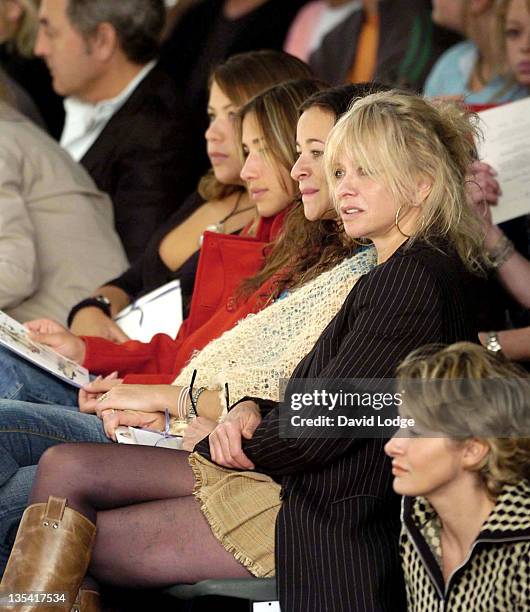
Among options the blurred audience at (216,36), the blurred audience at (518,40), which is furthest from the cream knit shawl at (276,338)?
the blurred audience at (216,36)

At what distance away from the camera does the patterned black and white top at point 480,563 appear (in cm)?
194

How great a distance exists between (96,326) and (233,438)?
1228mm

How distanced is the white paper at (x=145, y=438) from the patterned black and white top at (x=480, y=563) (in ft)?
2.28

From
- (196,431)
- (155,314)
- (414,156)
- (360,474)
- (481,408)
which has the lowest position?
(155,314)

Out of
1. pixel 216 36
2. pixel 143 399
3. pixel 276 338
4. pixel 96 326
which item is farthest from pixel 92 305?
pixel 216 36

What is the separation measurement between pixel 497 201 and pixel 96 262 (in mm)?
1386

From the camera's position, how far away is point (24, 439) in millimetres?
2674

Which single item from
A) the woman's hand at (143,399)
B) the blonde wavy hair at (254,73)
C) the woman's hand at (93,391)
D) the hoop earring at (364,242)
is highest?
the blonde wavy hair at (254,73)

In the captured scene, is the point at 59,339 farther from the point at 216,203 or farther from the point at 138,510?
the point at 138,510

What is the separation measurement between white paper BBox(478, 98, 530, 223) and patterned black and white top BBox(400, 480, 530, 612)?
118 centimetres

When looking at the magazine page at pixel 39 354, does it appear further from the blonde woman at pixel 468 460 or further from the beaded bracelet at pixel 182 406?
the blonde woman at pixel 468 460

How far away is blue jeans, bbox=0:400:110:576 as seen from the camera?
8.50ft

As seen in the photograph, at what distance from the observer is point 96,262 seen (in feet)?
13.0

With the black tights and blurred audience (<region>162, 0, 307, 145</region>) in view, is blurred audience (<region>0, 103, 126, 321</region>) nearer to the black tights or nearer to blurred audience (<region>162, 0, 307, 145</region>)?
blurred audience (<region>162, 0, 307, 145</region>)
